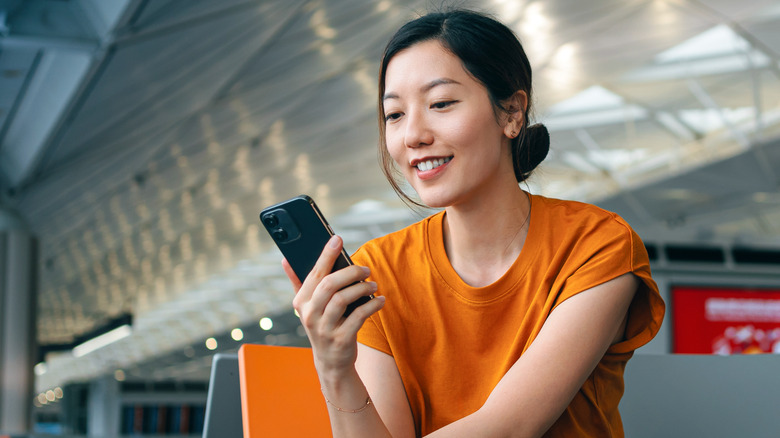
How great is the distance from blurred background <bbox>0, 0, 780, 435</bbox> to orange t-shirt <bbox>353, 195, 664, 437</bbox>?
409 mm

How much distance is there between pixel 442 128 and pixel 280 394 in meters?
0.73

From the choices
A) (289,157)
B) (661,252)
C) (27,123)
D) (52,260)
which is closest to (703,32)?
(661,252)

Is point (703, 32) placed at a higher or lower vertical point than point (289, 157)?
higher

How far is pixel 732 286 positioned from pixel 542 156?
10.2 meters

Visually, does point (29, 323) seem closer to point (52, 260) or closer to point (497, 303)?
point (52, 260)

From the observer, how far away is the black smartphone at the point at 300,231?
58.5 inches

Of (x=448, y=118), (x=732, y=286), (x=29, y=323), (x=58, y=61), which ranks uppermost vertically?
(x=448, y=118)

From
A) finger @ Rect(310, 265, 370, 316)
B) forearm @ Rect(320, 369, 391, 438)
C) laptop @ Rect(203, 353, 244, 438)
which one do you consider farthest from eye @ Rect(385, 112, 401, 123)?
laptop @ Rect(203, 353, 244, 438)

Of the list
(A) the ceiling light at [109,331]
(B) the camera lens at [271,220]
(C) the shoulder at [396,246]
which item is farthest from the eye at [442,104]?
(A) the ceiling light at [109,331]

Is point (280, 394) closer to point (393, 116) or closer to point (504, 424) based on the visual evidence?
point (504, 424)

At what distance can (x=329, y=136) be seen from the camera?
17.5 m

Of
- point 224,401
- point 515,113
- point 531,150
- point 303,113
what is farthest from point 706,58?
point 224,401

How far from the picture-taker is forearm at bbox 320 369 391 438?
1.48 metres

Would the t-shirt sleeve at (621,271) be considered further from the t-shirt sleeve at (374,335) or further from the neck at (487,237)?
the t-shirt sleeve at (374,335)
